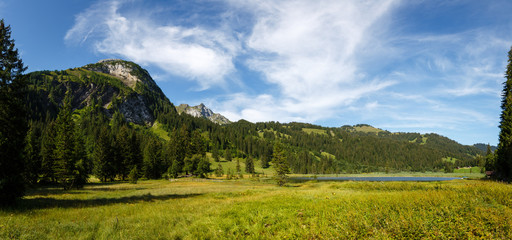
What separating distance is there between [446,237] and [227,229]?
8.08 meters

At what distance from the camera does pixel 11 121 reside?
18.1m

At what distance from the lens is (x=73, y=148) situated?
130 feet

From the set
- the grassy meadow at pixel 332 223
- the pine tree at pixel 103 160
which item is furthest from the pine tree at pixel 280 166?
the pine tree at pixel 103 160

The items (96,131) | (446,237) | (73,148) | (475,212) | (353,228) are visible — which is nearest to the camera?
(446,237)

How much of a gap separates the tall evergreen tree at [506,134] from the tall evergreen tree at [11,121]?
61852mm

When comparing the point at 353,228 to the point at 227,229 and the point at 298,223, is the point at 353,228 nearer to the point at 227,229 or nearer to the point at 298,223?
the point at 298,223

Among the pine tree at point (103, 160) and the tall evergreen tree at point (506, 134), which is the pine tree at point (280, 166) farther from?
the pine tree at point (103, 160)

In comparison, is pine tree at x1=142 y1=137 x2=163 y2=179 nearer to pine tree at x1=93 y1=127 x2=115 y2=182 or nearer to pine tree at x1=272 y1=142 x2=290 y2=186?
pine tree at x1=93 y1=127 x2=115 y2=182

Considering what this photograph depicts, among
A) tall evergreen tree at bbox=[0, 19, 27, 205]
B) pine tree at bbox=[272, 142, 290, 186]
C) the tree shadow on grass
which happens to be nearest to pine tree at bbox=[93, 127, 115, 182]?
the tree shadow on grass

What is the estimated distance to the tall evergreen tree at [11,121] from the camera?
57.0 ft

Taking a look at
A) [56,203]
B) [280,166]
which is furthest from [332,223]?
[280,166]

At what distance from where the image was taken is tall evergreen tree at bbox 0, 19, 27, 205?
17.4 metres

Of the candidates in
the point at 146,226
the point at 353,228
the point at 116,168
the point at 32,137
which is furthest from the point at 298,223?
the point at 116,168

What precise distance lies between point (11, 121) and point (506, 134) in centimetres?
6639
